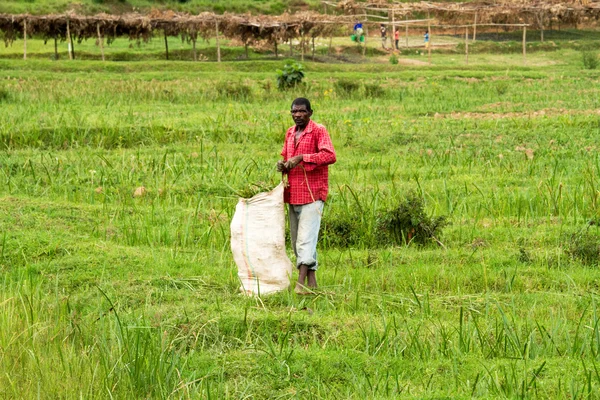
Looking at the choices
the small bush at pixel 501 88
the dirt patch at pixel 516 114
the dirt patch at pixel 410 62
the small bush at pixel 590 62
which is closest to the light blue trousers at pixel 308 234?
the dirt patch at pixel 516 114

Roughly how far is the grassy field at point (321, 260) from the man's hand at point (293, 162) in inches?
11.2

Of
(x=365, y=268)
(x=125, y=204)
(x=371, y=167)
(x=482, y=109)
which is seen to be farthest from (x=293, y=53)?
(x=365, y=268)

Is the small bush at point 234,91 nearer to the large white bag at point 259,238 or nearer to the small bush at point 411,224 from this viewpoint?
the small bush at point 411,224

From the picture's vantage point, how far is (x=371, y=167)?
35.9ft

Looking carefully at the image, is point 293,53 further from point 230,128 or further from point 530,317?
point 530,317

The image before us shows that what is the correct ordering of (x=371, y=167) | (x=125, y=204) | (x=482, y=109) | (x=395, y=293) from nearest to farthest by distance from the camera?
1. (x=395, y=293)
2. (x=125, y=204)
3. (x=371, y=167)
4. (x=482, y=109)

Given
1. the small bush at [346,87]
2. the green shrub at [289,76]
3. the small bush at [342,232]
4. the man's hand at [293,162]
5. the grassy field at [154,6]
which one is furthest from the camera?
the grassy field at [154,6]

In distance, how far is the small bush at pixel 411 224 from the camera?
7.53 meters

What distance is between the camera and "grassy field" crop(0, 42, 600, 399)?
15.3 feet

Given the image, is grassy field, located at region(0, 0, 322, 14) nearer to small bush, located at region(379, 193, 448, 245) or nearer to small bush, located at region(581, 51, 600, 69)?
small bush, located at region(581, 51, 600, 69)

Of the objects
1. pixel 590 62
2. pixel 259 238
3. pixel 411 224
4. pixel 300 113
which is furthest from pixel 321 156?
pixel 590 62

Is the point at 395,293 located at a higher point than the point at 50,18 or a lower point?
lower

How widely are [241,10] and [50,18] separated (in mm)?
11475

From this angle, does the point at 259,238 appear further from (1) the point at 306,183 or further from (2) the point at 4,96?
(2) the point at 4,96
